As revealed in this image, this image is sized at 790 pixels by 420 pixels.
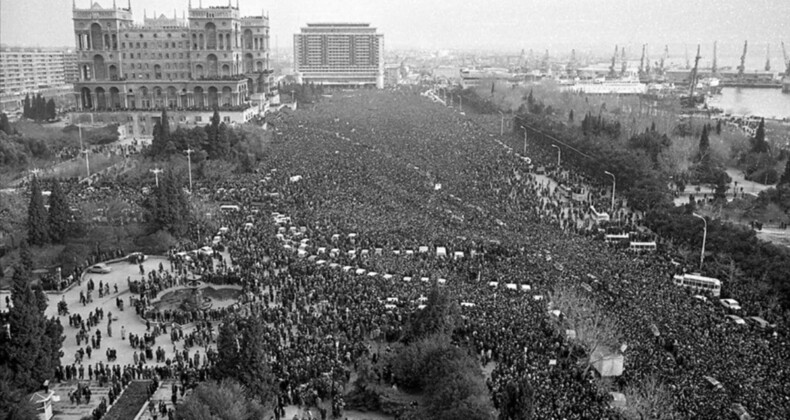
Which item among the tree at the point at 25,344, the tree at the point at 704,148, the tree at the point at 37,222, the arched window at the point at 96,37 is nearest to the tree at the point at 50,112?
the arched window at the point at 96,37

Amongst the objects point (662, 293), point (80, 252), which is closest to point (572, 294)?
point (662, 293)

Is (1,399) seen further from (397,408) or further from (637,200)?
(637,200)

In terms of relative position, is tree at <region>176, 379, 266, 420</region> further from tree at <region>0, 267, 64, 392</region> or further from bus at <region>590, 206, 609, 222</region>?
bus at <region>590, 206, 609, 222</region>

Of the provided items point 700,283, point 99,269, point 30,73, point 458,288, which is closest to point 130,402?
point 458,288

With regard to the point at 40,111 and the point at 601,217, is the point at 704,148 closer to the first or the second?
the point at 601,217

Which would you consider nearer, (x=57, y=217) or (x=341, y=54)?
(x=57, y=217)

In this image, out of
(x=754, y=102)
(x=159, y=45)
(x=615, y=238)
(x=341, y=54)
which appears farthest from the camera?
(x=341, y=54)

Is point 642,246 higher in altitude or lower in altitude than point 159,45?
lower
